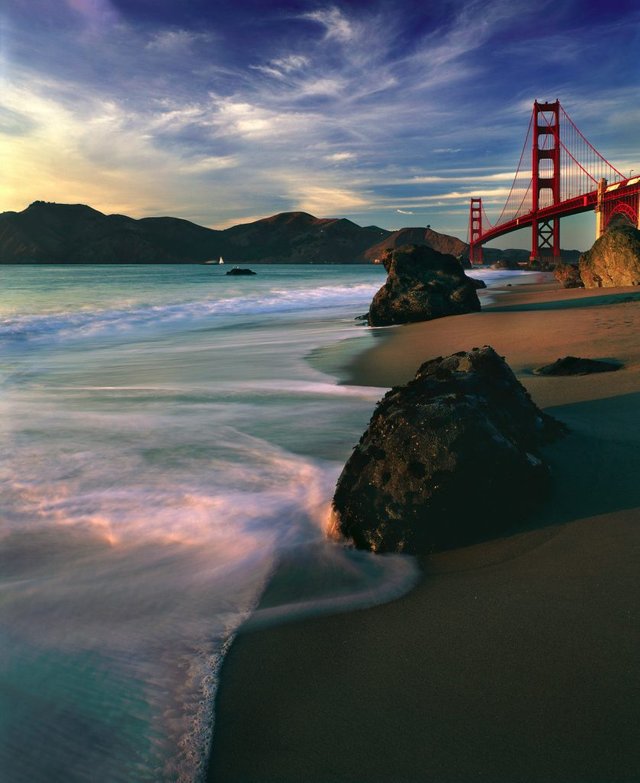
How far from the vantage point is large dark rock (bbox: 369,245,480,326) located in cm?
1217

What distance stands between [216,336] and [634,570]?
10.8 meters

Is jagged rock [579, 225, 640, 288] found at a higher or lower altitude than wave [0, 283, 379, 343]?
higher

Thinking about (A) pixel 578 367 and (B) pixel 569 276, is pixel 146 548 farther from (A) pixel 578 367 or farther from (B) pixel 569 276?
(B) pixel 569 276

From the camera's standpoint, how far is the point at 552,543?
2271 mm

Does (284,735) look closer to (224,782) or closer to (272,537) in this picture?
(224,782)

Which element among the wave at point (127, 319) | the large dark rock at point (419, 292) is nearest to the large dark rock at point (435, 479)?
the large dark rock at point (419, 292)

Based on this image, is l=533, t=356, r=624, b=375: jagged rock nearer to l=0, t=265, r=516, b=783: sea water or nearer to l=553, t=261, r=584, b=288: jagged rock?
l=0, t=265, r=516, b=783: sea water

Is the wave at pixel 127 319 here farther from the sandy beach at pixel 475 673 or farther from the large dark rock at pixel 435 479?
the sandy beach at pixel 475 673

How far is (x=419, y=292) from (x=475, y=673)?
11.1m

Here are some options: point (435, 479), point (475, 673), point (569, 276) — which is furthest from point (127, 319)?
point (475, 673)

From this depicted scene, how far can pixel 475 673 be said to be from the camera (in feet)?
5.29

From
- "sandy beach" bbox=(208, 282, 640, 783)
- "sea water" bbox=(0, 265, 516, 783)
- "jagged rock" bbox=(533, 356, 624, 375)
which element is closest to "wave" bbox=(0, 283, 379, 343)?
"sea water" bbox=(0, 265, 516, 783)

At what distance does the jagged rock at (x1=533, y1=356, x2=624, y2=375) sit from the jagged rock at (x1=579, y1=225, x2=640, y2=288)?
37.9 feet

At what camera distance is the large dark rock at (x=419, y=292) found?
1217 centimetres
